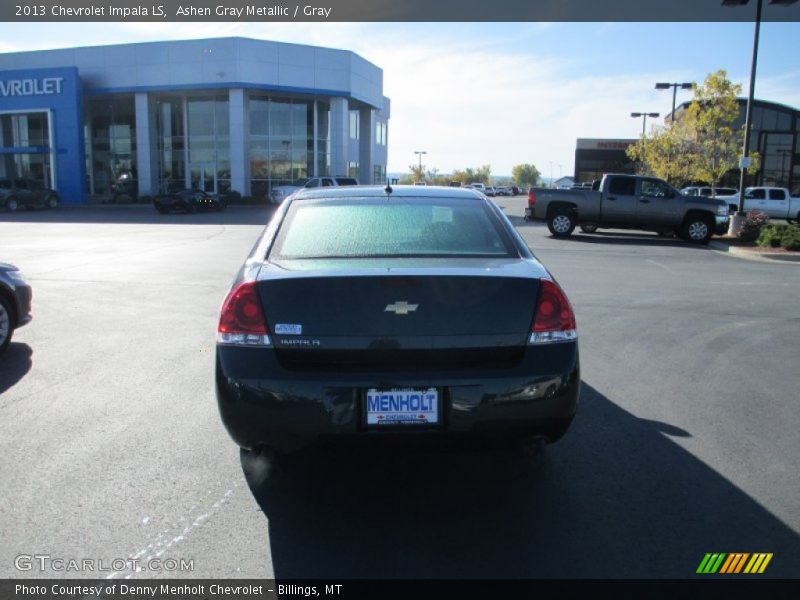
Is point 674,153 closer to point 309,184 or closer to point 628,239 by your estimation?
point 628,239

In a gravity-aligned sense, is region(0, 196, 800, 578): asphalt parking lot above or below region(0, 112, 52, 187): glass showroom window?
below

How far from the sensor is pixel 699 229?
67.7 feet

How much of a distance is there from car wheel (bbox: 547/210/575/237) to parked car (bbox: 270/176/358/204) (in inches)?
589

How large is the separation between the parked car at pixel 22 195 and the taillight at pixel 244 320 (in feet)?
126

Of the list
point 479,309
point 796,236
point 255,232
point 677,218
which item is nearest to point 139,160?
point 255,232

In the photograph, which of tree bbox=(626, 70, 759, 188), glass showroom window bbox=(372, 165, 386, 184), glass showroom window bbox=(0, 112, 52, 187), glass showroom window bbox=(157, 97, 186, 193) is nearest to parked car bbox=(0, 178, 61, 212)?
glass showroom window bbox=(0, 112, 52, 187)

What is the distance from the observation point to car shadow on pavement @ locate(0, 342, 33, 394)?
574cm

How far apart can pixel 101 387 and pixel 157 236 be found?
1607 cm

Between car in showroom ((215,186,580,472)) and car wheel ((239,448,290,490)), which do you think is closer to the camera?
car in showroom ((215,186,580,472))

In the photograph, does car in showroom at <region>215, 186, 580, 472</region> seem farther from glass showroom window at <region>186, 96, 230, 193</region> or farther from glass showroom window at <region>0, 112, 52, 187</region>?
glass showroom window at <region>0, 112, 52, 187</region>

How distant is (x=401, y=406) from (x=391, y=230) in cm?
130

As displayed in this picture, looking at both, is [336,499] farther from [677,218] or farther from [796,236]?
[677,218]

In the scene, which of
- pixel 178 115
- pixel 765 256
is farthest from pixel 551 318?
pixel 178 115

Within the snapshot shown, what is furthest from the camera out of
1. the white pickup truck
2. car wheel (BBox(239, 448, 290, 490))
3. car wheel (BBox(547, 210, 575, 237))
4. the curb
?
the white pickup truck
